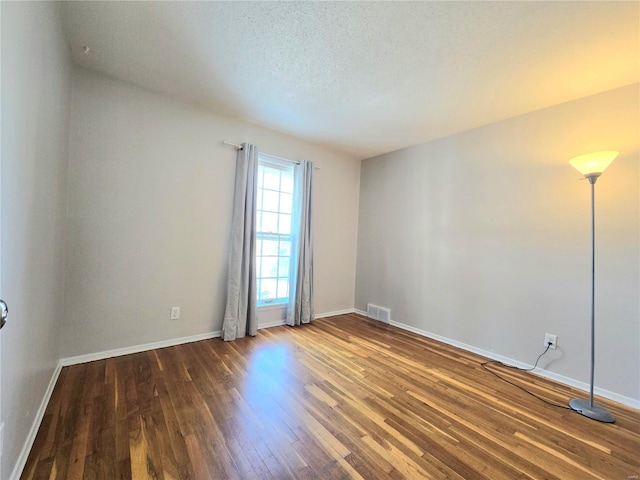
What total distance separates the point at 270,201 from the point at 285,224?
0.37 metres

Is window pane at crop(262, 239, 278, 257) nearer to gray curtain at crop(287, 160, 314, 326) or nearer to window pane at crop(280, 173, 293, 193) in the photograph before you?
gray curtain at crop(287, 160, 314, 326)

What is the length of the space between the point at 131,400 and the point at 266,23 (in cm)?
260

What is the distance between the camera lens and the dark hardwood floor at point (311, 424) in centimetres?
128

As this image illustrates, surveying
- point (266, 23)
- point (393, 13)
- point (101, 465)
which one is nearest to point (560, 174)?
point (393, 13)

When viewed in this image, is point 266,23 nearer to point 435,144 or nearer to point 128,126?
point 128,126

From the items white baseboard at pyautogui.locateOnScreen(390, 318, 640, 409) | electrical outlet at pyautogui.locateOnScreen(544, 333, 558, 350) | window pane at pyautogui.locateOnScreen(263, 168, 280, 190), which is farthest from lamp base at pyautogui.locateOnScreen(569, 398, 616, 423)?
window pane at pyautogui.locateOnScreen(263, 168, 280, 190)

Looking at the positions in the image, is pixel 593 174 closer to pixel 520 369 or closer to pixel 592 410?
pixel 592 410

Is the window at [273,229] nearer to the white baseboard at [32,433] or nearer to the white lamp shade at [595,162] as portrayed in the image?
the white baseboard at [32,433]

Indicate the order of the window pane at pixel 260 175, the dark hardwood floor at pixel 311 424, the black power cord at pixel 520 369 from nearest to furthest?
the dark hardwood floor at pixel 311 424 → the black power cord at pixel 520 369 → the window pane at pixel 260 175

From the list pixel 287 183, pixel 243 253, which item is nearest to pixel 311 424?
pixel 243 253

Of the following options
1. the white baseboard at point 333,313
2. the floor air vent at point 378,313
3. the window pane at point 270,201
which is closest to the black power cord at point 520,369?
the floor air vent at point 378,313

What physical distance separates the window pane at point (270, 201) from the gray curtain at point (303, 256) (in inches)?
11.9

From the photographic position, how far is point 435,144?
10.9 ft

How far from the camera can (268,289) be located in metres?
3.44
